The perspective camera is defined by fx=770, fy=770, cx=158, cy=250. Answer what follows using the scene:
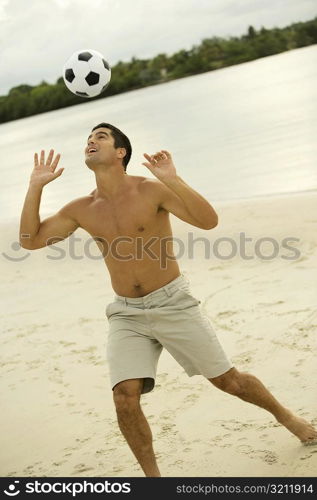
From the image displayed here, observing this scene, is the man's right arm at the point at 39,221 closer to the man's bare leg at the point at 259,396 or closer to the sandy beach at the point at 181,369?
the man's bare leg at the point at 259,396

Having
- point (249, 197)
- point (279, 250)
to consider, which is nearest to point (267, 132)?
point (249, 197)

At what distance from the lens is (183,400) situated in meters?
5.54

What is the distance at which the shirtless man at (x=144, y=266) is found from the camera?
4.25 meters

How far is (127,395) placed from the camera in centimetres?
412

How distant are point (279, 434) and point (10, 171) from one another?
88.3 feet

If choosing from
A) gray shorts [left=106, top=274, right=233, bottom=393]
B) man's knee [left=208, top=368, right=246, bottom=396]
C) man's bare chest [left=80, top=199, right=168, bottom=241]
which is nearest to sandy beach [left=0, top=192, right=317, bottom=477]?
man's knee [left=208, top=368, right=246, bottom=396]

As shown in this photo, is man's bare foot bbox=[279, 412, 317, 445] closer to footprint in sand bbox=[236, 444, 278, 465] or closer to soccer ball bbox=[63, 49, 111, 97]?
footprint in sand bbox=[236, 444, 278, 465]

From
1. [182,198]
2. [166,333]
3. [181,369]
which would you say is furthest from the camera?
[181,369]

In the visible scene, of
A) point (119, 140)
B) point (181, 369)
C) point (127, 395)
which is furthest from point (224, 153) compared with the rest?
point (127, 395)

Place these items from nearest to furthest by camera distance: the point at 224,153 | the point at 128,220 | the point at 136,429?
the point at 136,429 < the point at 128,220 < the point at 224,153

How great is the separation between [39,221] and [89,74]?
176cm

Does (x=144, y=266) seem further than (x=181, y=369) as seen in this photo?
No

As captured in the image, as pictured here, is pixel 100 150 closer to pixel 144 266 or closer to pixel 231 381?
pixel 144 266

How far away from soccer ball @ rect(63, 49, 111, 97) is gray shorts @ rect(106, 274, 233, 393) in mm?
2089
